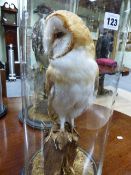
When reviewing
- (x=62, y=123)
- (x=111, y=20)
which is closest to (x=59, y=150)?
(x=62, y=123)

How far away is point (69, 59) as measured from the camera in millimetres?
329

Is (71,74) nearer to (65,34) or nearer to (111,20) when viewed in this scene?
(65,34)

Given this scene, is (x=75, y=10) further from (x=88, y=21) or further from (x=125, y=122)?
(x=125, y=122)

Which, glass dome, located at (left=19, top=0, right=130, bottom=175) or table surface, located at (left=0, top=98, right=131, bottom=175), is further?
table surface, located at (left=0, top=98, right=131, bottom=175)

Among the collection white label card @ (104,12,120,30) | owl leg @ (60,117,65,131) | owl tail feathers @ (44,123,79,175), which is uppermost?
white label card @ (104,12,120,30)

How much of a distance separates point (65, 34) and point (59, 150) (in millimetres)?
248

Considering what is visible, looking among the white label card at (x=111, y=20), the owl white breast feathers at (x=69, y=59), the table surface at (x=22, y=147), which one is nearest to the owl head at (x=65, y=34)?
the owl white breast feathers at (x=69, y=59)

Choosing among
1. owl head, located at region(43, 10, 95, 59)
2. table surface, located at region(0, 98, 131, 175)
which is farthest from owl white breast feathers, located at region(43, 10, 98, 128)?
table surface, located at region(0, 98, 131, 175)

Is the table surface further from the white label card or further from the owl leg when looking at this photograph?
the white label card

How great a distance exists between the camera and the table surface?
51cm

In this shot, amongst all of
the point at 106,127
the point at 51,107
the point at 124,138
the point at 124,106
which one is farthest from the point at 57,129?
the point at 124,106

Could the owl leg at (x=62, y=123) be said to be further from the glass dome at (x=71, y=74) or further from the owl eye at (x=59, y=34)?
the owl eye at (x=59, y=34)

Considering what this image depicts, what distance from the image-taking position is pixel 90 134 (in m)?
0.60

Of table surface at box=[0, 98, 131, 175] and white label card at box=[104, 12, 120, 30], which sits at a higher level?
white label card at box=[104, 12, 120, 30]
